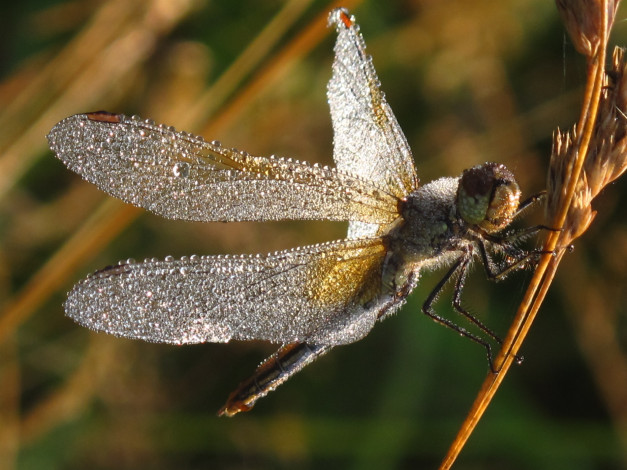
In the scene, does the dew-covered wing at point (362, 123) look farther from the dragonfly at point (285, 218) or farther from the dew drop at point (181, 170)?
the dew drop at point (181, 170)

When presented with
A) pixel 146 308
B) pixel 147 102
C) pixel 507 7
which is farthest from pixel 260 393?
pixel 507 7

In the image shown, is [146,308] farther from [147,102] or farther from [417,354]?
[147,102]

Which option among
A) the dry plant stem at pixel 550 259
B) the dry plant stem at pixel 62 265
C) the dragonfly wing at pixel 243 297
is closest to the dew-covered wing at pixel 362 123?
the dragonfly wing at pixel 243 297

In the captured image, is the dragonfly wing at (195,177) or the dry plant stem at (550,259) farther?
the dragonfly wing at (195,177)

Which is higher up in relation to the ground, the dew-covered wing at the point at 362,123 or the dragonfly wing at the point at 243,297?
the dew-covered wing at the point at 362,123

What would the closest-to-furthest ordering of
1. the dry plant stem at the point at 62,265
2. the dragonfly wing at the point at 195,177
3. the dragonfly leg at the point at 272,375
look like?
the dragonfly wing at the point at 195,177 → the dragonfly leg at the point at 272,375 → the dry plant stem at the point at 62,265

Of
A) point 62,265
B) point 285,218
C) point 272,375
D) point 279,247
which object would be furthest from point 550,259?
point 279,247
